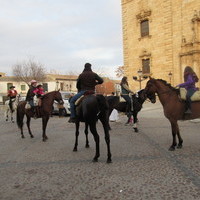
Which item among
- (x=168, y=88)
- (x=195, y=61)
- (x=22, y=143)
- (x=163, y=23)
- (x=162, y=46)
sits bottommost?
(x=22, y=143)

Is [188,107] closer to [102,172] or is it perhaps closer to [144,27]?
[102,172]

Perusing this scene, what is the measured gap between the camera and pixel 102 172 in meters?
4.44

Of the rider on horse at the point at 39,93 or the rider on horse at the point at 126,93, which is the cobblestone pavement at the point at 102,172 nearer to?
the rider on horse at the point at 39,93

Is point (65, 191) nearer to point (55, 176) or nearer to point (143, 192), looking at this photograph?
point (55, 176)

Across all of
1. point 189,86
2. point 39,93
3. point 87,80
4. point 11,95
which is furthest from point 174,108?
point 11,95

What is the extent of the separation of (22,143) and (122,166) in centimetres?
413

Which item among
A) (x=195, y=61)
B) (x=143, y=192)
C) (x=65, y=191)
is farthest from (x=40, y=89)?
(x=195, y=61)

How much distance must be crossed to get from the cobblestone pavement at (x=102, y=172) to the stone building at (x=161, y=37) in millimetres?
19950

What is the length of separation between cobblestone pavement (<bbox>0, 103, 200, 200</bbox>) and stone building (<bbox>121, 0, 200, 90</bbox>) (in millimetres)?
19950

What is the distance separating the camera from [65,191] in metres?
3.62

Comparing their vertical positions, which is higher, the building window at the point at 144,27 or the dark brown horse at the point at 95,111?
the building window at the point at 144,27

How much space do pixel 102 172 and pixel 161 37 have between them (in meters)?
25.1

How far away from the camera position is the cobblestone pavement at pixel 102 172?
350 centimetres

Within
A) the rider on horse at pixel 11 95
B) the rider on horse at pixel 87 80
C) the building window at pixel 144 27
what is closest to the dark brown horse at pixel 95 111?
the rider on horse at pixel 87 80
